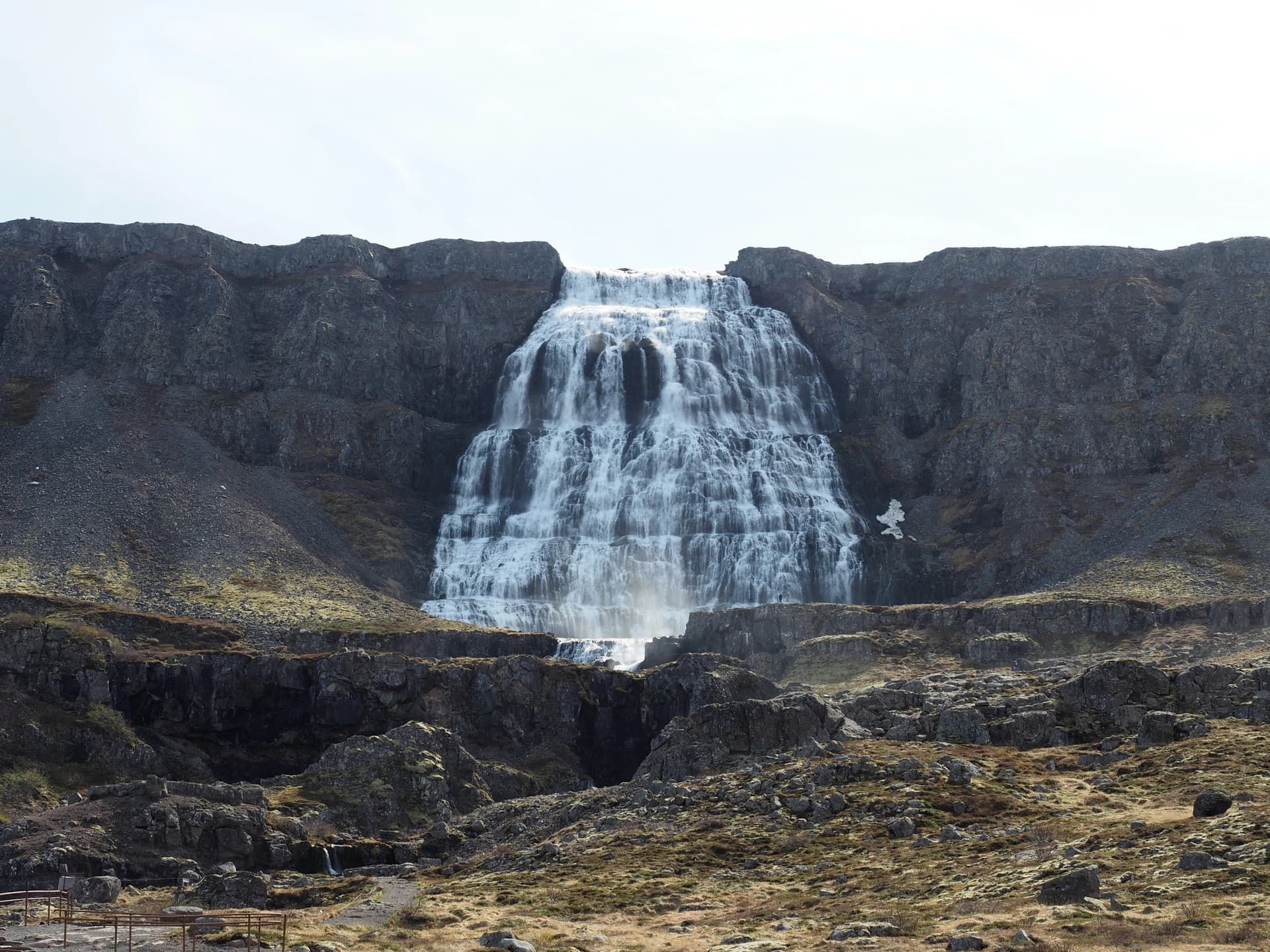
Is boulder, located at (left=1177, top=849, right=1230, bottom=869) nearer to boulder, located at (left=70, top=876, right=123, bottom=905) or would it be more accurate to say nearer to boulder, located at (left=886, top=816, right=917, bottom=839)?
boulder, located at (left=886, top=816, right=917, bottom=839)

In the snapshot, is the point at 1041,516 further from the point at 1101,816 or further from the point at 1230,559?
the point at 1101,816

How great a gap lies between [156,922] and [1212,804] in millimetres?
39885

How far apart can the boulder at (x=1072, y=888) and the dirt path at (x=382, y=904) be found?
87.8ft

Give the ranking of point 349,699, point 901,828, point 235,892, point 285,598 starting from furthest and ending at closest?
point 285,598, point 349,699, point 235,892, point 901,828

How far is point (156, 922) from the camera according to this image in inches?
2067

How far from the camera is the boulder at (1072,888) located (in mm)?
49469

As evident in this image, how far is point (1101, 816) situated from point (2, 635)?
302 feet

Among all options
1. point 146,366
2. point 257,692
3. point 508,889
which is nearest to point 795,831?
point 508,889

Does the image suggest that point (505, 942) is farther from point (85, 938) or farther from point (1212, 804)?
point (1212, 804)

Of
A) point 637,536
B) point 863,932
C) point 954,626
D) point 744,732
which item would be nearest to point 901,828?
point 863,932

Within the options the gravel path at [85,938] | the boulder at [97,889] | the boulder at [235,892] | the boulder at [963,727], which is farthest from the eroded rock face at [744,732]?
the gravel path at [85,938]

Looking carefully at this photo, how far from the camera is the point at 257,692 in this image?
427 ft

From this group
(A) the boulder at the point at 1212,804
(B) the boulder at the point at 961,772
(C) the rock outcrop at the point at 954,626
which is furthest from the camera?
(C) the rock outcrop at the point at 954,626

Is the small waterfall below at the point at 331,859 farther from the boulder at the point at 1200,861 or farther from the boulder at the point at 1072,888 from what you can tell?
the boulder at the point at 1200,861
